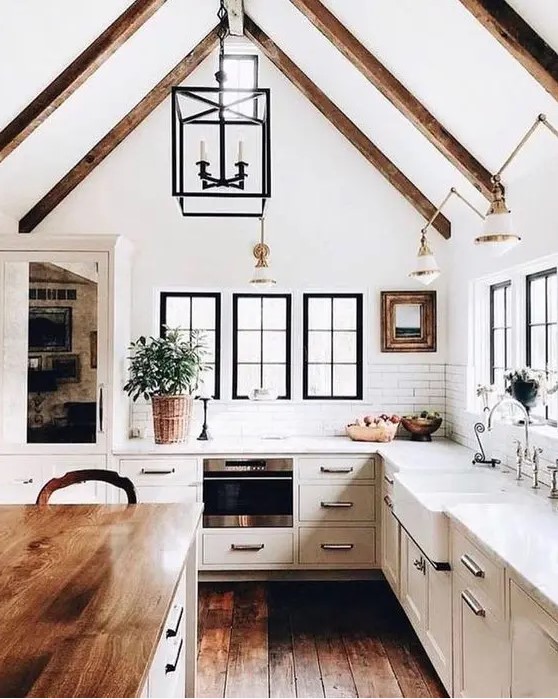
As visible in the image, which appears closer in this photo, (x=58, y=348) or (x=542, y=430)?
(x=542, y=430)

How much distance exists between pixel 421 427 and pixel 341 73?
2.59m

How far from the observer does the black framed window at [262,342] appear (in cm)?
490

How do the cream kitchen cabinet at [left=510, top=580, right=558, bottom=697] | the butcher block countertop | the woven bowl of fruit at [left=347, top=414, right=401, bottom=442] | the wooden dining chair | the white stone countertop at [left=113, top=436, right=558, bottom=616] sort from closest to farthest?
the butcher block countertop → the cream kitchen cabinet at [left=510, top=580, right=558, bottom=697] → the white stone countertop at [left=113, top=436, right=558, bottom=616] → the wooden dining chair → the woven bowl of fruit at [left=347, top=414, right=401, bottom=442]

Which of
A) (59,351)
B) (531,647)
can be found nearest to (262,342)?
(59,351)

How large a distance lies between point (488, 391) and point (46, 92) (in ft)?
10.6

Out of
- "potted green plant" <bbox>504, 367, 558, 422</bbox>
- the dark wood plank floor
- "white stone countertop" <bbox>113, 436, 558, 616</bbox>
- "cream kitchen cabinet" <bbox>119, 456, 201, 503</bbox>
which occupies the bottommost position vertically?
the dark wood plank floor

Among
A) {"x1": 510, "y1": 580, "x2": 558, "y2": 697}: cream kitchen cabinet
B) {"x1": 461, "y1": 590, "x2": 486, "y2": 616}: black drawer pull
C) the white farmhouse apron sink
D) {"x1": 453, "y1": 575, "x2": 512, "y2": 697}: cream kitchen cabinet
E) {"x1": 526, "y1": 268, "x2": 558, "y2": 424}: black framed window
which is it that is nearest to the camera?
{"x1": 510, "y1": 580, "x2": 558, "y2": 697}: cream kitchen cabinet

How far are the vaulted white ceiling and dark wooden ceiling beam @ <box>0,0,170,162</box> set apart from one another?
54mm

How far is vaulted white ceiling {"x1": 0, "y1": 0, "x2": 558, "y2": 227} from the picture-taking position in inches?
116

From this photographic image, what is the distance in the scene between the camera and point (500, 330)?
165 inches

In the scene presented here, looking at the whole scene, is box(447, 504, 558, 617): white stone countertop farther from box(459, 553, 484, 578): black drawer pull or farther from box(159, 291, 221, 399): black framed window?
box(159, 291, 221, 399): black framed window

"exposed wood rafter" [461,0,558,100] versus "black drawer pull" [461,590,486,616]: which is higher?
"exposed wood rafter" [461,0,558,100]

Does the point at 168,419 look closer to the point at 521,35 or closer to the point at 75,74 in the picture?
the point at 75,74

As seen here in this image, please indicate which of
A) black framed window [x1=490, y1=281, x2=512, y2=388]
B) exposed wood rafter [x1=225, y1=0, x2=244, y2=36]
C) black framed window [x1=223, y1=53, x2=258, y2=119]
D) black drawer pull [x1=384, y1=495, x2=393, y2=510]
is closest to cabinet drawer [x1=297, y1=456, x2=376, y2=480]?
black drawer pull [x1=384, y1=495, x2=393, y2=510]
